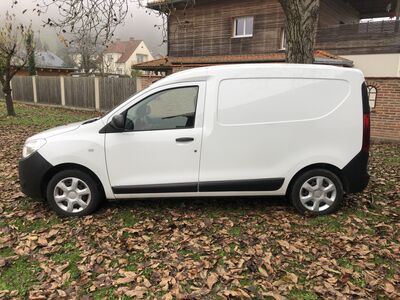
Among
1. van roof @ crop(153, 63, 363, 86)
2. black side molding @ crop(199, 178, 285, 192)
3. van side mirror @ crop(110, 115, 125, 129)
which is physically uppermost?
van roof @ crop(153, 63, 363, 86)

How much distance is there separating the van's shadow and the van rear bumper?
888 millimetres

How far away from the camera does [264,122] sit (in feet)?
15.3

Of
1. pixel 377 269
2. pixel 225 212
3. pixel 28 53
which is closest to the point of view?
pixel 377 269

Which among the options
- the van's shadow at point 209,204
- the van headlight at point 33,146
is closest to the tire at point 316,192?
the van's shadow at point 209,204

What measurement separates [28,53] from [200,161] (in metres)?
16.5

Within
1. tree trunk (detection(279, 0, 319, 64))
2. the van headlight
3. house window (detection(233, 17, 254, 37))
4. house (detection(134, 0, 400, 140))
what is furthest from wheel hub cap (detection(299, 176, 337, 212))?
house window (detection(233, 17, 254, 37))

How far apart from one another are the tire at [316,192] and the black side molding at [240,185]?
272mm

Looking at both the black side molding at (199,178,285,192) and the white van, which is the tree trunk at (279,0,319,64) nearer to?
the white van

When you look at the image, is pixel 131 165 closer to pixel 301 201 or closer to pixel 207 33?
pixel 301 201

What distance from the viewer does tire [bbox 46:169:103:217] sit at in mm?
4793

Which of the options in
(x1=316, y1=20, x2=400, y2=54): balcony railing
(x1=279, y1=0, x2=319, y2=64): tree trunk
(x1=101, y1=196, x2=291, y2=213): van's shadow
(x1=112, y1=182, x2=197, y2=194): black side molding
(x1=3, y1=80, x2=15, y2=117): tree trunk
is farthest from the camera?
(x1=316, y1=20, x2=400, y2=54): balcony railing

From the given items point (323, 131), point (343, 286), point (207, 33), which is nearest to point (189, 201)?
point (323, 131)

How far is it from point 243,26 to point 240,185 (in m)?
18.6

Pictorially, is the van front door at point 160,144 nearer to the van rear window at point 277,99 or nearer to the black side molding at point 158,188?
the black side molding at point 158,188
